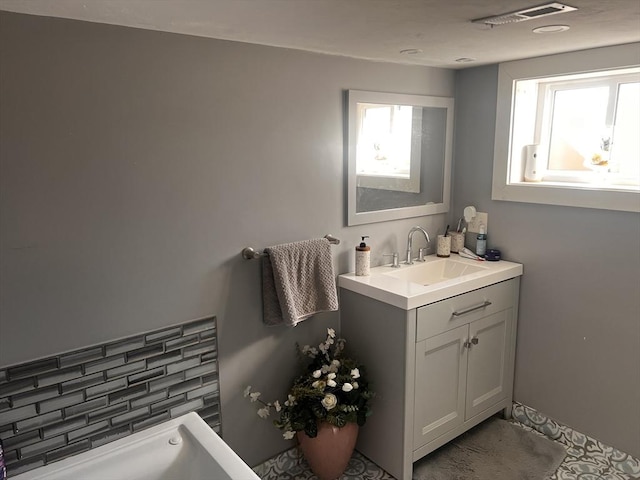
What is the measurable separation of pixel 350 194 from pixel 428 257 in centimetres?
71

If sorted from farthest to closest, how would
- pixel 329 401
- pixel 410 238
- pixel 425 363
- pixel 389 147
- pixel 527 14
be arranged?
pixel 410 238, pixel 389 147, pixel 425 363, pixel 329 401, pixel 527 14

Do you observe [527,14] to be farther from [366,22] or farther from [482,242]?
[482,242]

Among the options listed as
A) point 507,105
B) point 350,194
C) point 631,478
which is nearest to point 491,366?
point 631,478

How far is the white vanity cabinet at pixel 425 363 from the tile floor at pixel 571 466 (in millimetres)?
81

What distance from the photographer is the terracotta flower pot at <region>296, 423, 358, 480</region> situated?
221 centimetres

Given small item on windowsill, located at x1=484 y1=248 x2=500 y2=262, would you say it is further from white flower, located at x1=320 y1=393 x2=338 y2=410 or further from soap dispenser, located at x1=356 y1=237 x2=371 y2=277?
white flower, located at x1=320 y1=393 x2=338 y2=410

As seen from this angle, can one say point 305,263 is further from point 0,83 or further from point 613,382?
point 613,382

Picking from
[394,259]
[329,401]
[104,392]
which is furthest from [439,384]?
[104,392]

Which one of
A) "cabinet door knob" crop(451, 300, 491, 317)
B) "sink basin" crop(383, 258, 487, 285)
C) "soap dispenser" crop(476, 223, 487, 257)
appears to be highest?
"soap dispenser" crop(476, 223, 487, 257)

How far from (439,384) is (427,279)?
2.00ft

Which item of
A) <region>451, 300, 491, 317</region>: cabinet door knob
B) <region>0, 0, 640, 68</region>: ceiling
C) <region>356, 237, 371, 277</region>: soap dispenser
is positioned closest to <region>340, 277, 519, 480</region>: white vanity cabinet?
<region>451, 300, 491, 317</region>: cabinet door knob

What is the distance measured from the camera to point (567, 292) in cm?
248

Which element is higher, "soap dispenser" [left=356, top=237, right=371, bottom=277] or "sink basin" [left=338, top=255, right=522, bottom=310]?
"soap dispenser" [left=356, top=237, right=371, bottom=277]

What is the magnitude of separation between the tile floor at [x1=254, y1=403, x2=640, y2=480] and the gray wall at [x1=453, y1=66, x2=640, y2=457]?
0.06 metres
